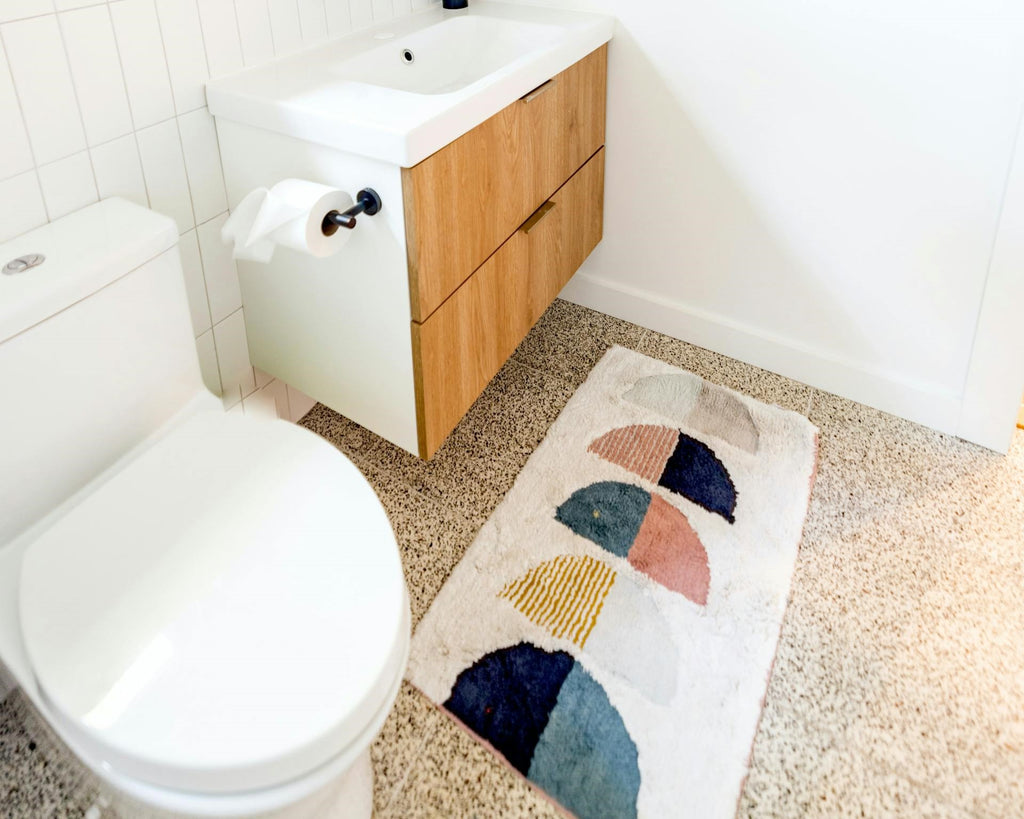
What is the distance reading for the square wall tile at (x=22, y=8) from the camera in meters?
0.97

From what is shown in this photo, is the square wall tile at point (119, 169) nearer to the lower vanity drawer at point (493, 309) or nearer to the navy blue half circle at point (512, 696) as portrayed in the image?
the lower vanity drawer at point (493, 309)

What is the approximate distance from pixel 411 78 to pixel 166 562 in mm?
1129

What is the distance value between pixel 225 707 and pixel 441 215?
785 mm

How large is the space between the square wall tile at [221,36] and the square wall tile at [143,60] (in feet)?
0.31

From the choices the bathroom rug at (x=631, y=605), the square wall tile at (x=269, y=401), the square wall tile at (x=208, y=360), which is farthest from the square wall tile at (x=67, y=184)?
the bathroom rug at (x=631, y=605)

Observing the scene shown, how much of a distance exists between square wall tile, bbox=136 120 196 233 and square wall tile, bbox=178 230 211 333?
0.03 m

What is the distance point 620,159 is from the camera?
6.22ft

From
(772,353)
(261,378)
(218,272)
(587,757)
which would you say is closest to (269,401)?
(261,378)

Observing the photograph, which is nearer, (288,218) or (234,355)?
(288,218)

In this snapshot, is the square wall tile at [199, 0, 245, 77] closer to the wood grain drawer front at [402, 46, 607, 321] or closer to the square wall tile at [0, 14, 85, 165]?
the square wall tile at [0, 14, 85, 165]

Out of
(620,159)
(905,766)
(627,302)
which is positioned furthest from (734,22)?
(905,766)

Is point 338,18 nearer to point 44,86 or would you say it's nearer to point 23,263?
point 44,86

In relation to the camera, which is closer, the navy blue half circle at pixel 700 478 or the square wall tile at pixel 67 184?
the square wall tile at pixel 67 184

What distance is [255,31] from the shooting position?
1337 mm
